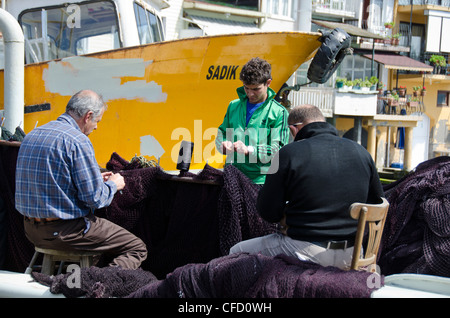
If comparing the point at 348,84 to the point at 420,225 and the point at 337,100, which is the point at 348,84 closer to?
the point at 337,100

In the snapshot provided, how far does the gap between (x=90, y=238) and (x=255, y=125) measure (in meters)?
1.59

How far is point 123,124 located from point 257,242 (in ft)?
13.2

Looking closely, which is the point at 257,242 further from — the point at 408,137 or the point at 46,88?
the point at 408,137

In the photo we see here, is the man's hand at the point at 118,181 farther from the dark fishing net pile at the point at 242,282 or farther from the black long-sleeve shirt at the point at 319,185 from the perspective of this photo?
the black long-sleeve shirt at the point at 319,185

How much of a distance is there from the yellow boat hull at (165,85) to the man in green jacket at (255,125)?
91.2 inches

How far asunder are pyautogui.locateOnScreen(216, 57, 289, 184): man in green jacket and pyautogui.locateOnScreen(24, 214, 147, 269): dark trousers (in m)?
1.00

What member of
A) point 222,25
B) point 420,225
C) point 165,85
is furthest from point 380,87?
point 420,225

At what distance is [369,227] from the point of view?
2.84 m

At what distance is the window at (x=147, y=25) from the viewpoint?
7824 mm

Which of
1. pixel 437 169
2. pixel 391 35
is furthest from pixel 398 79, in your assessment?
pixel 437 169

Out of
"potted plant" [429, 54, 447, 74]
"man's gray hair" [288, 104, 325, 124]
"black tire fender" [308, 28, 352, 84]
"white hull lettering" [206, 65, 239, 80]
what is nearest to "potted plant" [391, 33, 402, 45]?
"potted plant" [429, 54, 447, 74]

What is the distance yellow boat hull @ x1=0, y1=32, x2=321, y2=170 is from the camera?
21.5ft
